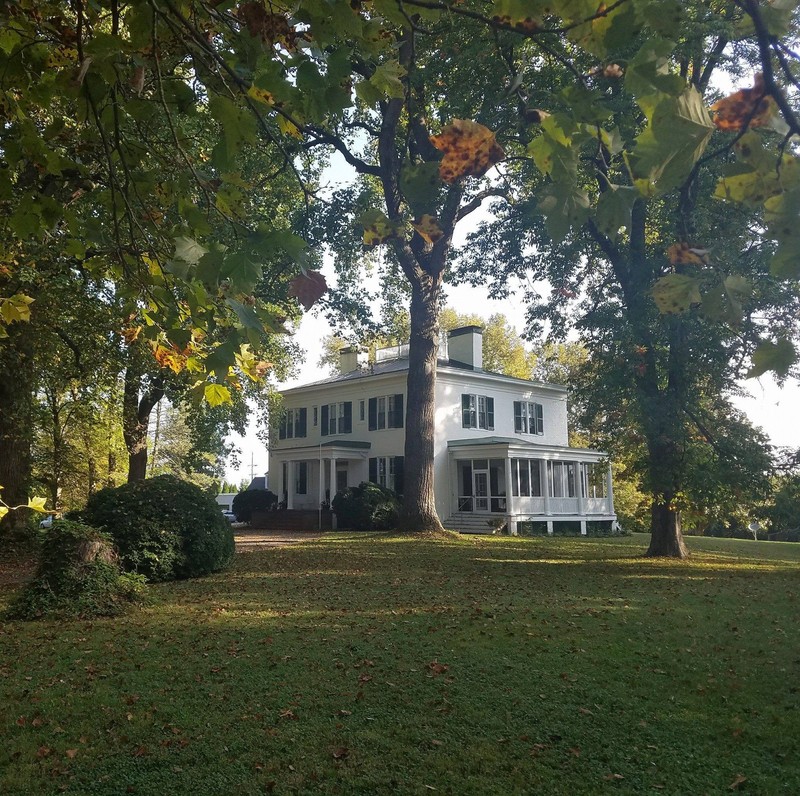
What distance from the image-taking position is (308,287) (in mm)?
2717

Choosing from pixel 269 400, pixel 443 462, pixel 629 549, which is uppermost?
pixel 269 400

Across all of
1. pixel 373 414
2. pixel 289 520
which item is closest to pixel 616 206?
pixel 289 520

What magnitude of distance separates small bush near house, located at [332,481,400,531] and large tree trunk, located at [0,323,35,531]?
12548 millimetres

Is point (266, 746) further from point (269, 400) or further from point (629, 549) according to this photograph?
point (269, 400)

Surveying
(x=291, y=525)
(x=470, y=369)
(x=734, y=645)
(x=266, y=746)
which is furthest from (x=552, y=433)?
(x=266, y=746)

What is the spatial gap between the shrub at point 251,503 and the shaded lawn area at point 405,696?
23829mm

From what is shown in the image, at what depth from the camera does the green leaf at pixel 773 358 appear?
6.44 feet

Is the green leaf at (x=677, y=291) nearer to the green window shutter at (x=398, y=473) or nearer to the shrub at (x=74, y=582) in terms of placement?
the shrub at (x=74, y=582)

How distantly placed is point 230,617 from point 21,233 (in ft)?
20.4

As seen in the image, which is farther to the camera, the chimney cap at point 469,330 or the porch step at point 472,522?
the chimney cap at point 469,330

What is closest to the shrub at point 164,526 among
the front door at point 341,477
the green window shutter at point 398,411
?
the green window shutter at point 398,411

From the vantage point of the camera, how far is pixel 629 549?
20.4 meters

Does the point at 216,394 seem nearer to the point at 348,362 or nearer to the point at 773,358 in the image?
the point at 773,358

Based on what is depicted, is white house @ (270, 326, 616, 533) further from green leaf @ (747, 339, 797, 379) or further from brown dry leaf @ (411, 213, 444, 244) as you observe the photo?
green leaf @ (747, 339, 797, 379)
